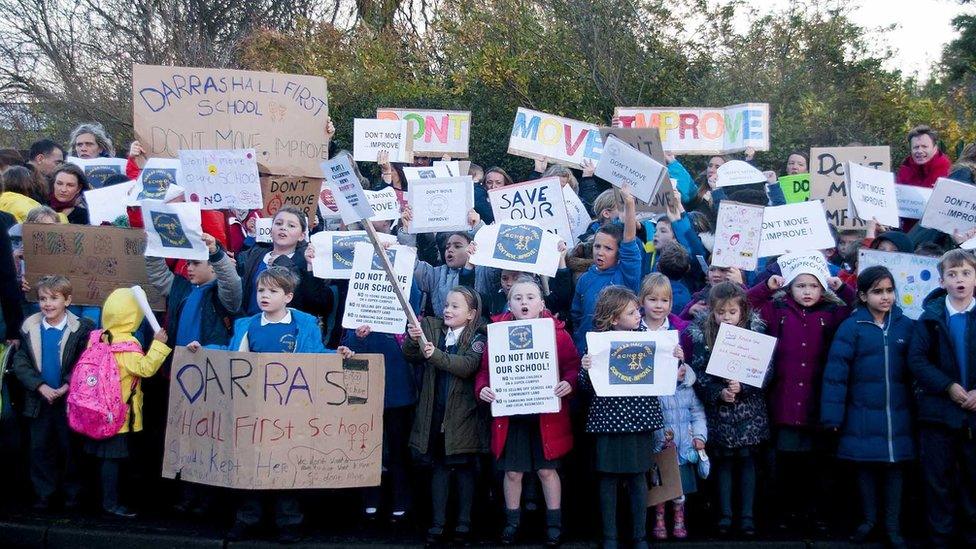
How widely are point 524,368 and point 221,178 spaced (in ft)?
9.22

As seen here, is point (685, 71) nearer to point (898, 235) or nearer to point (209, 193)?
point (898, 235)

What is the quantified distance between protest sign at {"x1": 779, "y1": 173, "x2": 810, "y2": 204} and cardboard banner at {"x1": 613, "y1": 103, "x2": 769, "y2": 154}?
40.1 inches

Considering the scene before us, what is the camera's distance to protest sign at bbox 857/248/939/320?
7.65 meters

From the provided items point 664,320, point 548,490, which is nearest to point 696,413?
point 664,320

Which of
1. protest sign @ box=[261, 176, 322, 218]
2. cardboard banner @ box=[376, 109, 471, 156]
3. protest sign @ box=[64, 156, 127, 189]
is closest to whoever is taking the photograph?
protest sign @ box=[261, 176, 322, 218]

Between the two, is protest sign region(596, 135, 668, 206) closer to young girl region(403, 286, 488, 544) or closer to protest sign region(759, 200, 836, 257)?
protest sign region(759, 200, 836, 257)

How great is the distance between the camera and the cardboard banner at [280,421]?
6.88m

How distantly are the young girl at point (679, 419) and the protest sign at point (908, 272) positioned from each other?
157 centimetres

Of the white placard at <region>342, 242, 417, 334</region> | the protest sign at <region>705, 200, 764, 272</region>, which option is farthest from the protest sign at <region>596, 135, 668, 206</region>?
the white placard at <region>342, 242, 417, 334</region>

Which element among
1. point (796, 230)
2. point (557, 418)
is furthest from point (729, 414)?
point (796, 230)

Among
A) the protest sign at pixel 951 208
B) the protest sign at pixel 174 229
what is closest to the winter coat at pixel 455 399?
the protest sign at pixel 174 229

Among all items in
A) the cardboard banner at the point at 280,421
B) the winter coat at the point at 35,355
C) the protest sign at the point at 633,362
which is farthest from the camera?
the winter coat at the point at 35,355

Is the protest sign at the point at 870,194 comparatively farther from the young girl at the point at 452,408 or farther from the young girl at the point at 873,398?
the young girl at the point at 452,408

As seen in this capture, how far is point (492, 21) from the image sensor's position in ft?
49.1
